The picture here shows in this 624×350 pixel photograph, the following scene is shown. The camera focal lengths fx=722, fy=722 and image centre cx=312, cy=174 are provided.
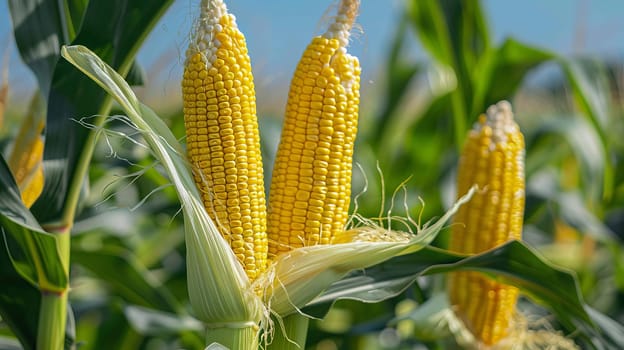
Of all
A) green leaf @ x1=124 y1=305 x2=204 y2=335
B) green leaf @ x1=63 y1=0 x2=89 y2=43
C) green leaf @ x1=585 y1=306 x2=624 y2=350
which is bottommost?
green leaf @ x1=124 y1=305 x2=204 y2=335

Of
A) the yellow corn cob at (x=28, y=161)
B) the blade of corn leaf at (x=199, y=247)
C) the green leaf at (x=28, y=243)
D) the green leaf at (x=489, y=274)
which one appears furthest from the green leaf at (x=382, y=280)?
the yellow corn cob at (x=28, y=161)

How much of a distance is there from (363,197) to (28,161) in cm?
198

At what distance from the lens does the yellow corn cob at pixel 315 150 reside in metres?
1.52

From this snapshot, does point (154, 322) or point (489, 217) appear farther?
point (154, 322)

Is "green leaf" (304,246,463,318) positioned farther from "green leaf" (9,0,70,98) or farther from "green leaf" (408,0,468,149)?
"green leaf" (408,0,468,149)

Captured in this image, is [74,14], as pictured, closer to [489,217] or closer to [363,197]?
[489,217]

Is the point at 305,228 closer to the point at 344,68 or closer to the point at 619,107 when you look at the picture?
the point at 344,68

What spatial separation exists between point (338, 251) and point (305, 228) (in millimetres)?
93

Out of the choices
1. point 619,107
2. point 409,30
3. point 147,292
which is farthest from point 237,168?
point 619,107

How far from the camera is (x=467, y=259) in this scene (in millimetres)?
1700

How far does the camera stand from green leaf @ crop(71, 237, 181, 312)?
2113mm

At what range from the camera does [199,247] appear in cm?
140

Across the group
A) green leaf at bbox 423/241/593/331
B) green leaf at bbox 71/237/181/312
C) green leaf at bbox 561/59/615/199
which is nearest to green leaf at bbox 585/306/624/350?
green leaf at bbox 423/241/593/331

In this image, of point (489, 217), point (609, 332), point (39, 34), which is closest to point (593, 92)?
point (489, 217)
